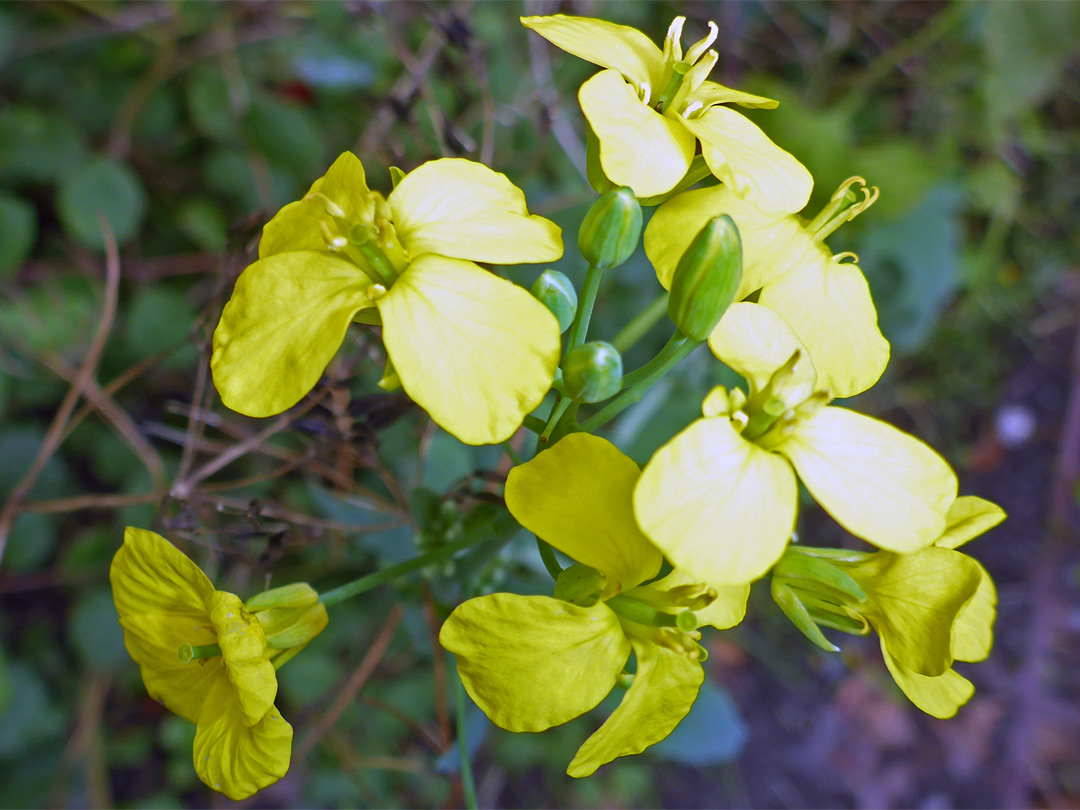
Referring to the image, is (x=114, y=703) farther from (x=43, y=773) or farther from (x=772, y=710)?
(x=772, y=710)

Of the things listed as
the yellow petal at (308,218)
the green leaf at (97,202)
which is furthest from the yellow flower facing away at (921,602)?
the green leaf at (97,202)

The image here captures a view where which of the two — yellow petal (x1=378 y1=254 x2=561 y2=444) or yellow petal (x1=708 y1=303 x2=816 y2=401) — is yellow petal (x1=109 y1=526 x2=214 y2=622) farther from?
yellow petal (x1=708 y1=303 x2=816 y2=401)

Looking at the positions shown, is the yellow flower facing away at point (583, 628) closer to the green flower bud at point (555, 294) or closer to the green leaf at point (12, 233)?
the green flower bud at point (555, 294)

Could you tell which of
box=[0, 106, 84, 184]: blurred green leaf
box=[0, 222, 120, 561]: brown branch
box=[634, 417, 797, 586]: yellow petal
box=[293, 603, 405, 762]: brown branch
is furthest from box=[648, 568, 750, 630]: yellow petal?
box=[0, 106, 84, 184]: blurred green leaf

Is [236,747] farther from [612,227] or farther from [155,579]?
[612,227]

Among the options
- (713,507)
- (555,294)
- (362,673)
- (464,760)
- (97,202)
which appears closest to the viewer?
(713,507)

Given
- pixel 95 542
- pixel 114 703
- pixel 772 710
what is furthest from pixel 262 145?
pixel 772 710

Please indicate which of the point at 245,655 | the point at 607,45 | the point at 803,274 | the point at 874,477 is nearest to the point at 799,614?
the point at 874,477
